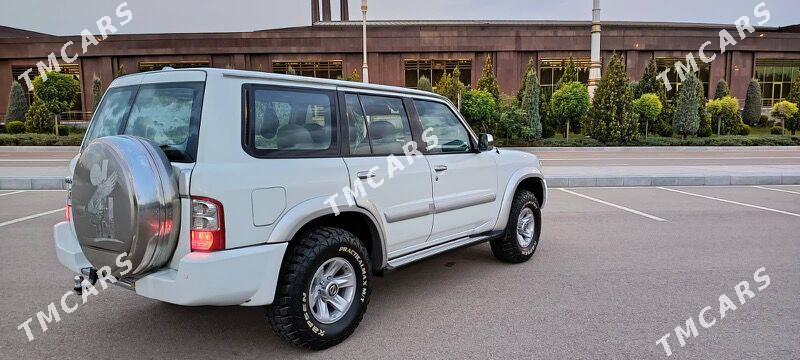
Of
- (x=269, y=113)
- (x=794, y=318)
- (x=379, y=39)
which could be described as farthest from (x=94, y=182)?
(x=379, y=39)

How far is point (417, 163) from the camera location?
4336 millimetres

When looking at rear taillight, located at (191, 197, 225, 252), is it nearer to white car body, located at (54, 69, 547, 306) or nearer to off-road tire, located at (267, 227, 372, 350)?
white car body, located at (54, 69, 547, 306)

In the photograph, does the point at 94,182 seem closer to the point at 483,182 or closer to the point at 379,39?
the point at 483,182

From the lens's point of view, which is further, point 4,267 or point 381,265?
point 4,267

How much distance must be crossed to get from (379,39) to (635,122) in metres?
19.7

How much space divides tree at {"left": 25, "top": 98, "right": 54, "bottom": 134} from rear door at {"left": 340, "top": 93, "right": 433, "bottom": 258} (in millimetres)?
29911

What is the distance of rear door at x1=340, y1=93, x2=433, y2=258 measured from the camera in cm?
386

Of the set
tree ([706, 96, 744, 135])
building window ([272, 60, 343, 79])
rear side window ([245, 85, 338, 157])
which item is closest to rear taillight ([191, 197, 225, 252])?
rear side window ([245, 85, 338, 157])

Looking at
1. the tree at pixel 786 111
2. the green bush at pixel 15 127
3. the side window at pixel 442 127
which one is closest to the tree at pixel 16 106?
the green bush at pixel 15 127

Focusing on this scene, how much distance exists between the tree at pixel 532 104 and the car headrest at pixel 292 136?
22.5m

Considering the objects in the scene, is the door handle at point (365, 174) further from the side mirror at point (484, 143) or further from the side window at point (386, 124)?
the side mirror at point (484, 143)

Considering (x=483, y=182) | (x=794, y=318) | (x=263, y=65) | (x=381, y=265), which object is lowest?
(x=794, y=318)

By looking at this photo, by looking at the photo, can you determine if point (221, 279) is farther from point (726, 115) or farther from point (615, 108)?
point (726, 115)

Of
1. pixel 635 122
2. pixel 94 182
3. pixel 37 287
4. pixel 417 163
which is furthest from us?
pixel 635 122
